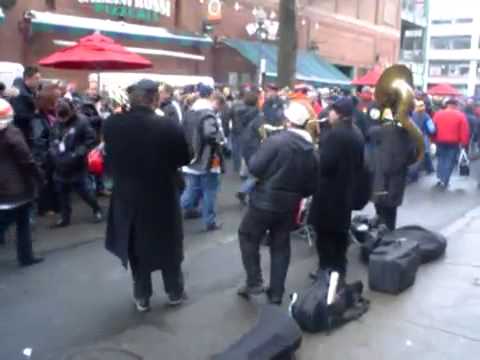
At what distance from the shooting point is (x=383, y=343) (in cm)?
472

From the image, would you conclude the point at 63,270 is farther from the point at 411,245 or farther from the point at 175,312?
the point at 411,245

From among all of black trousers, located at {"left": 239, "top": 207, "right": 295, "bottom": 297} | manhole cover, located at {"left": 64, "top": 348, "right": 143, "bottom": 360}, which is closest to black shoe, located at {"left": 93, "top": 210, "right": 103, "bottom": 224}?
black trousers, located at {"left": 239, "top": 207, "right": 295, "bottom": 297}

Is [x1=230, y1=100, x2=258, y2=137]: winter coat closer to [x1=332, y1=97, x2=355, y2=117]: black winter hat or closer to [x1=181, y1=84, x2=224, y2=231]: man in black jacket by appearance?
[x1=181, y1=84, x2=224, y2=231]: man in black jacket

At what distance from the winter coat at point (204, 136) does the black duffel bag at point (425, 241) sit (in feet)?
7.46

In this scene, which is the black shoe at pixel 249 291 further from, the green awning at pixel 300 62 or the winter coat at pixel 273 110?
the green awning at pixel 300 62

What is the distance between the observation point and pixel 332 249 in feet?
18.9

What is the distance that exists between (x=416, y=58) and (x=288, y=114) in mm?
44971

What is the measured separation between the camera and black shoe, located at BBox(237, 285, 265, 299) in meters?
5.39

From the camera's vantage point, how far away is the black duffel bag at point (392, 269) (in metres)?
5.79

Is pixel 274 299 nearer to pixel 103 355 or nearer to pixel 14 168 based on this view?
pixel 103 355

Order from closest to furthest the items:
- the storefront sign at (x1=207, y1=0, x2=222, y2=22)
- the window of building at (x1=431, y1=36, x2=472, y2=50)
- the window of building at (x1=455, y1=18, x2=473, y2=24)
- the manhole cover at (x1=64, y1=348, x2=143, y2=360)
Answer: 1. the manhole cover at (x1=64, y1=348, x2=143, y2=360)
2. the storefront sign at (x1=207, y1=0, x2=222, y2=22)
3. the window of building at (x1=431, y1=36, x2=472, y2=50)
4. the window of building at (x1=455, y1=18, x2=473, y2=24)

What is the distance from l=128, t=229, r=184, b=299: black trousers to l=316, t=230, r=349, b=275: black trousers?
1.39m

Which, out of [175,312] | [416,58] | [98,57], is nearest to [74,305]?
[175,312]

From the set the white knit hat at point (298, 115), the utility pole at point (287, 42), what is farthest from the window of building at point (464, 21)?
the white knit hat at point (298, 115)
